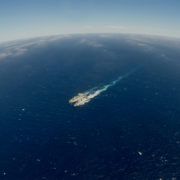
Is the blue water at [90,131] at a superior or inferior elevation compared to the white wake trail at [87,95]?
inferior

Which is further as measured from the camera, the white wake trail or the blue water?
the white wake trail

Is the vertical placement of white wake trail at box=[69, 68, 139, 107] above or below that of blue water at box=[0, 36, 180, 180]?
above

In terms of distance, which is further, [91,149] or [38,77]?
[38,77]

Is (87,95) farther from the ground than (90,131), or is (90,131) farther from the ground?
(87,95)

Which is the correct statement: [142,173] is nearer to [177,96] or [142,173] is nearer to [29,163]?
[29,163]

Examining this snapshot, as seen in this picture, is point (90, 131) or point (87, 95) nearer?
point (90, 131)

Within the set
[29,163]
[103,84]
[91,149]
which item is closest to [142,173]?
[91,149]

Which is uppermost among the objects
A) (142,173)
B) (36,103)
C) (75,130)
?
(36,103)

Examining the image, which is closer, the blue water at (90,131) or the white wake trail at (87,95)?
the blue water at (90,131)
